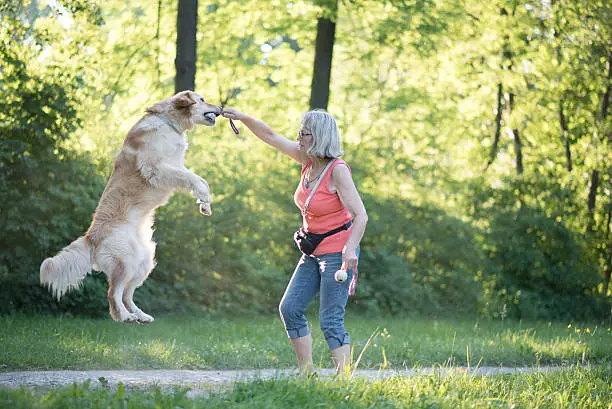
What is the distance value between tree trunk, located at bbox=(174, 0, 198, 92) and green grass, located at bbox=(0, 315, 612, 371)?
11.9 feet

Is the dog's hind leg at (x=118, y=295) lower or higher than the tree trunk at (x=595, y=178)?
lower

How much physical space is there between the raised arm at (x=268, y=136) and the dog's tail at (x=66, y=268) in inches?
60.5

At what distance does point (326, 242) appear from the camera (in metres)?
5.39

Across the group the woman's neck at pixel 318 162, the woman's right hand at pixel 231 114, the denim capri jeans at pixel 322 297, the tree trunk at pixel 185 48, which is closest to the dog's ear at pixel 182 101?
the woman's right hand at pixel 231 114

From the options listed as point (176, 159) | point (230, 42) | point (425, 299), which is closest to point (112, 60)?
point (230, 42)

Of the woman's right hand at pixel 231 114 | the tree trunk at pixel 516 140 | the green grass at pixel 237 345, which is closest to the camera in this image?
the woman's right hand at pixel 231 114

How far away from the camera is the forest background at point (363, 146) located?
10492 mm

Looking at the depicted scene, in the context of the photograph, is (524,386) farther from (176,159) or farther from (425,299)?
(425,299)

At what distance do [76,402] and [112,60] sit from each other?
13914 millimetres

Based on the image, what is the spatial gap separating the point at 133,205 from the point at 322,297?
159cm

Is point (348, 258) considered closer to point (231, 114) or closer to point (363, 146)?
point (231, 114)

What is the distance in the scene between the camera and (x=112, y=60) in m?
17.3

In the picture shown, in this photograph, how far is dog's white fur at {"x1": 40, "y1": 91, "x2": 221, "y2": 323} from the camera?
5.39 m

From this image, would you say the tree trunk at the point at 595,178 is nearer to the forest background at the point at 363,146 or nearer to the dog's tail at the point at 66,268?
the forest background at the point at 363,146
